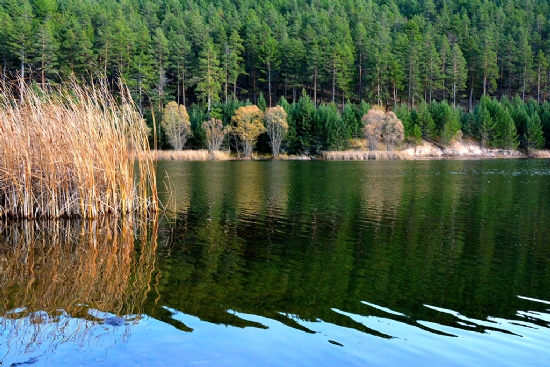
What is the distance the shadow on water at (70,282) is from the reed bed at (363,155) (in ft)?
157

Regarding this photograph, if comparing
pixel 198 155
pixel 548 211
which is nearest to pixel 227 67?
pixel 198 155

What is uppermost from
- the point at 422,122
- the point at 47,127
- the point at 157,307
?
the point at 422,122

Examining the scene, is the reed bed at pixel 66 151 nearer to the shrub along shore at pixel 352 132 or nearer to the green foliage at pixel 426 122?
the shrub along shore at pixel 352 132

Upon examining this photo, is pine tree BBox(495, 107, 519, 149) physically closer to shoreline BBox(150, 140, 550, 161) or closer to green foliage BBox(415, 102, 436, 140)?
shoreline BBox(150, 140, 550, 161)

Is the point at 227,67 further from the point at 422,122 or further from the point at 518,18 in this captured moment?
the point at 518,18

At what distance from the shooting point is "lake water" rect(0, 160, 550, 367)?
18.4 ft

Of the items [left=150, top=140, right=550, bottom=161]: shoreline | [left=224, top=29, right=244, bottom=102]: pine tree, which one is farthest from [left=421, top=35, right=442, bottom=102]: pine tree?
[left=224, top=29, right=244, bottom=102]: pine tree

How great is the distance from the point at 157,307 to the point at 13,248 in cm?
522

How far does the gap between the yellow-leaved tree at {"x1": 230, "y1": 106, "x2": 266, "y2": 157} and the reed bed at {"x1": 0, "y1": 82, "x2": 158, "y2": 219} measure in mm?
48686

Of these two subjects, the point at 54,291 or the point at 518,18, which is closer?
the point at 54,291

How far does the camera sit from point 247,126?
61812 millimetres

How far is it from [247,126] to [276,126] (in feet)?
12.2

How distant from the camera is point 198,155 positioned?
58406mm

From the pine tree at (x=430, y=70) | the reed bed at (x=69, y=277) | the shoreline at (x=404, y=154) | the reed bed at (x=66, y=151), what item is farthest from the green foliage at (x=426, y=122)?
the reed bed at (x=69, y=277)
